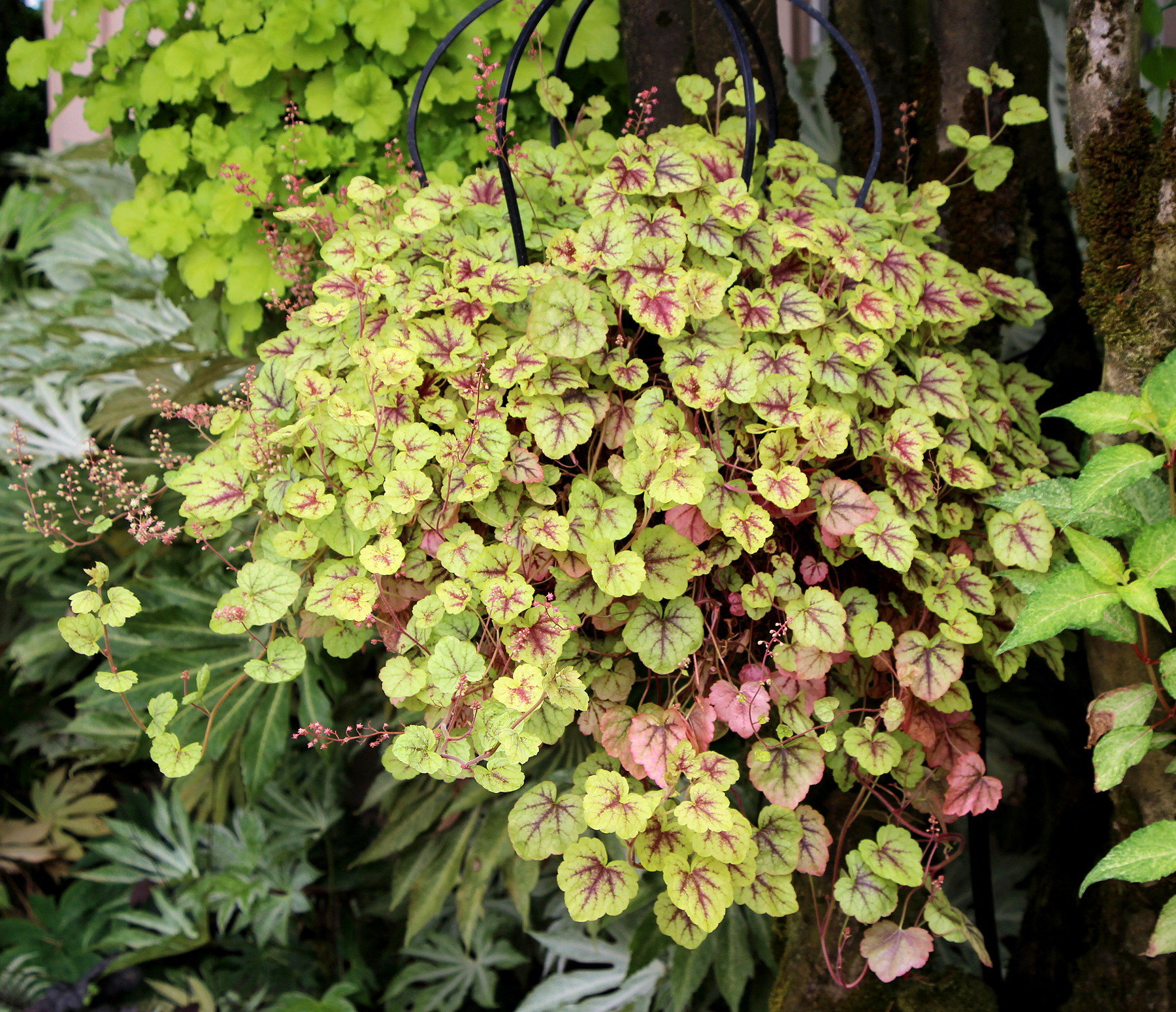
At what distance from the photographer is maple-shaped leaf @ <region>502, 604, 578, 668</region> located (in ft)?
2.15

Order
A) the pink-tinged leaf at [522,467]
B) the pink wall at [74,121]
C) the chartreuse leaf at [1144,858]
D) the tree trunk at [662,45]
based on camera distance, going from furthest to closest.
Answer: the pink wall at [74,121] < the tree trunk at [662,45] < the pink-tinged leaf at [522,467] < the chartreuse leaf at [1144,858]

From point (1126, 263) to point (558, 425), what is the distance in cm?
58

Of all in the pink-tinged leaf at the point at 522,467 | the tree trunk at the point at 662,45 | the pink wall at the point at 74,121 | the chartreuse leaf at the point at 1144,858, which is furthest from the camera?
the pink wall at the point at 74,121

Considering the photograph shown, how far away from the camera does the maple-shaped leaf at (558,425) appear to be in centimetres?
67

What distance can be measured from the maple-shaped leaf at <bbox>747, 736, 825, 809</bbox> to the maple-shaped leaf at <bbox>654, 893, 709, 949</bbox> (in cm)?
12

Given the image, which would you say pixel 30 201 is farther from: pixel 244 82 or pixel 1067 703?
pixel 1067 703

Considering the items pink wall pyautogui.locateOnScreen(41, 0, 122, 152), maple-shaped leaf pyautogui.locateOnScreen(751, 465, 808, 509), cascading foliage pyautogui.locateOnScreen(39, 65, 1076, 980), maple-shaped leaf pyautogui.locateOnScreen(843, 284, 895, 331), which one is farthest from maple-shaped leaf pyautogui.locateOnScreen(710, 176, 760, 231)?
pink wall pyautogui.locateOnScreen(41, 0, 122, 152)

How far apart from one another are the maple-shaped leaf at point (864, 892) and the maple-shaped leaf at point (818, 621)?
20 centimetres

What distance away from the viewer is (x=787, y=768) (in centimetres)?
71

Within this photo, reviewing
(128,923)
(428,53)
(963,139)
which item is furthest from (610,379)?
→ (128,923)

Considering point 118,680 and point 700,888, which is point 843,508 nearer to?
point 700,888

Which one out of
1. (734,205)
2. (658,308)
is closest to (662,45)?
(734,205)

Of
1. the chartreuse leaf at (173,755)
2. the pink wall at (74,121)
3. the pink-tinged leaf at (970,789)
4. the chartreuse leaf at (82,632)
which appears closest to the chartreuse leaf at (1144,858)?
the pink-tinged leaf at (970,789)

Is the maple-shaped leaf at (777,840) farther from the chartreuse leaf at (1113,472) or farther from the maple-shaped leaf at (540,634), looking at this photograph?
the chartreuse leaf at (1113,472)
